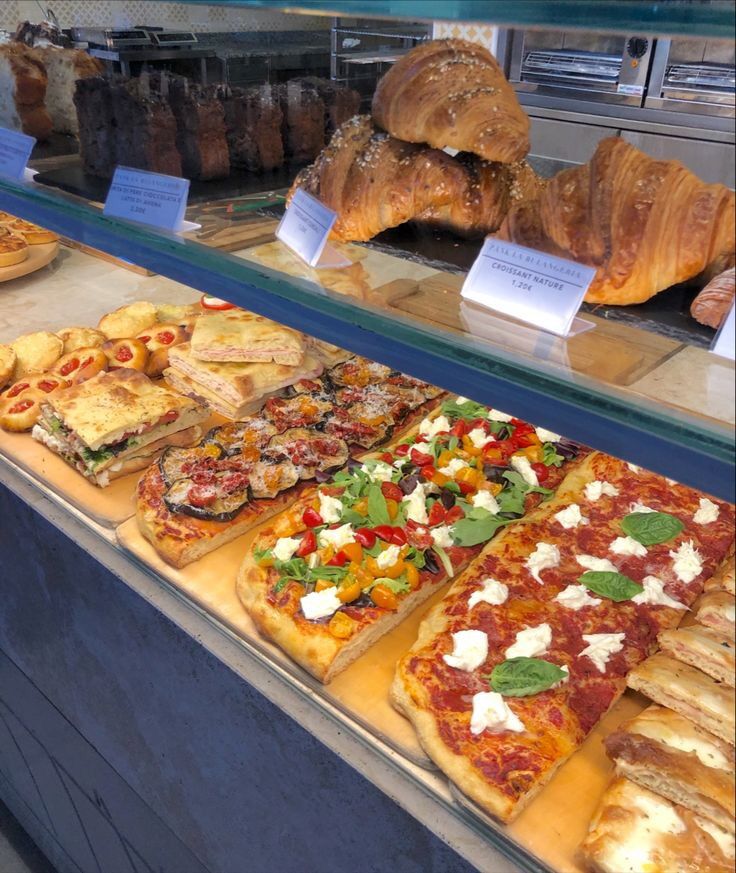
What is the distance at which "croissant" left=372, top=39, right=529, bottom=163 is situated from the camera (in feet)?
4.99

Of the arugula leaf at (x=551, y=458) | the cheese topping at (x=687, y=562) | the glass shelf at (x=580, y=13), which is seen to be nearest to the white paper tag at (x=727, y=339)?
the glass shelf at (x=580, y=13)

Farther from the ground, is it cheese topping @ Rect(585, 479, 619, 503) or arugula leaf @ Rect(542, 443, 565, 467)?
cheese topping @ Rect(585, 479, 619, 503)

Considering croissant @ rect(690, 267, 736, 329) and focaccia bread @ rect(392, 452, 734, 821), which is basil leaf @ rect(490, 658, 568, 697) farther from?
croissant @ rect(690, 267, 736, 329)

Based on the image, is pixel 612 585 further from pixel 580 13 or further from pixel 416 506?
pixel 580 13

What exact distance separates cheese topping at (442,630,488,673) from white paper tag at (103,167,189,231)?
1.05m

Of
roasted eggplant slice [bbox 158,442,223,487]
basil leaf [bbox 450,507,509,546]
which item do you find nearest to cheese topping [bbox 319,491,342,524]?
basil leaf [bbox 450,507,509,546]

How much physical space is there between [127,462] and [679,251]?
177 centimetres

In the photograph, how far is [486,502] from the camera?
84.6 inches

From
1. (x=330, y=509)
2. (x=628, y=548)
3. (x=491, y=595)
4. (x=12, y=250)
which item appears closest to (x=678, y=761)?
(x=491, y=595)

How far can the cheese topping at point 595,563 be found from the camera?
6.25 ft

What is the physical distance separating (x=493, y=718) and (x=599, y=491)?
791 mm

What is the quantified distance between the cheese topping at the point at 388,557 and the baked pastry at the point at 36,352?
64.6 inches

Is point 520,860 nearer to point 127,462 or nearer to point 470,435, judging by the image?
point 470,435

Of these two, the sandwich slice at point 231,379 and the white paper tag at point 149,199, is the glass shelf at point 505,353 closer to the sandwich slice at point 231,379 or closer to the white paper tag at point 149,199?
the white paper tag at point 149,199
